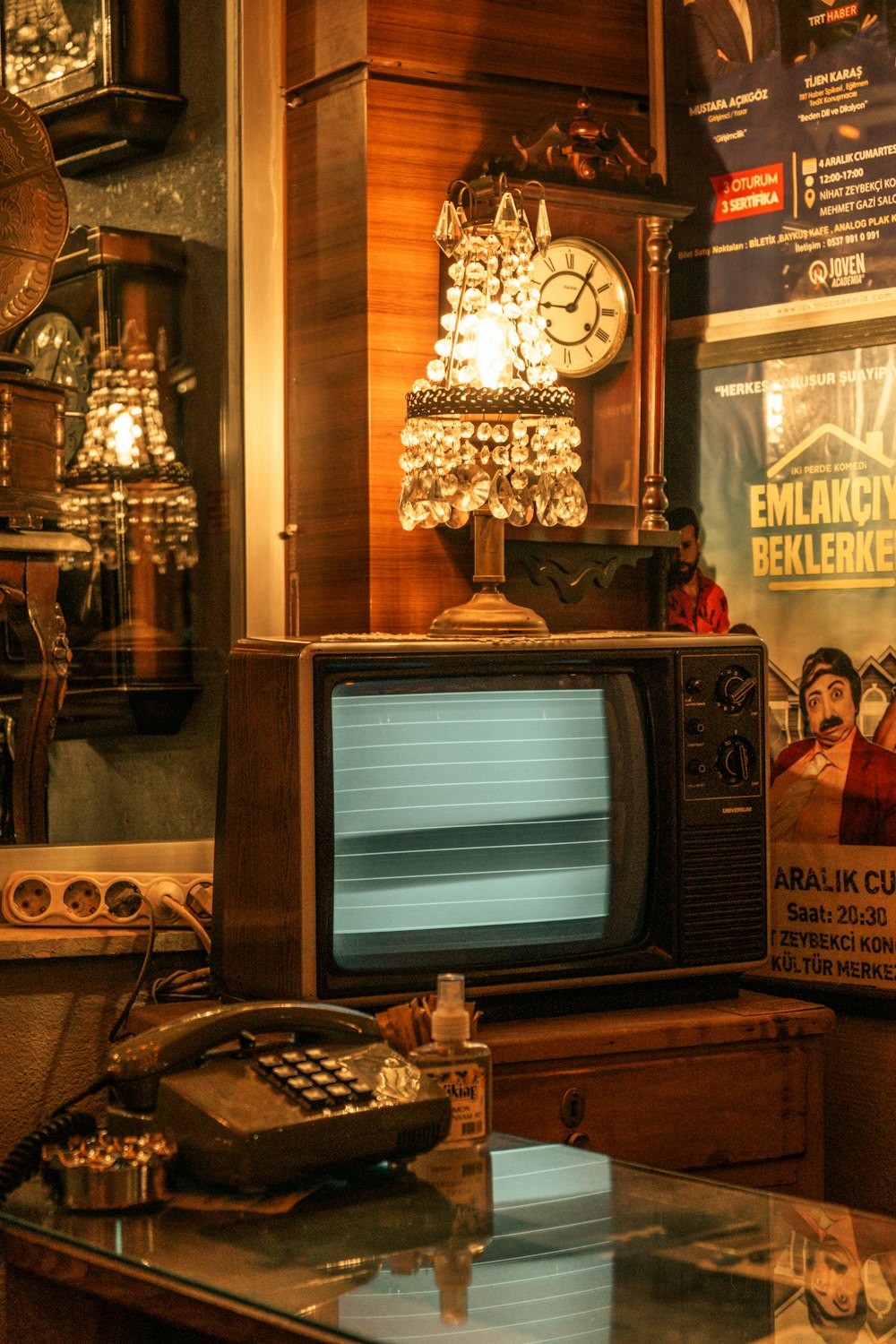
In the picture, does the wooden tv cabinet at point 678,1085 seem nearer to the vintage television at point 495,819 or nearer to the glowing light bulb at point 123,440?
the vintage television at point 495,819

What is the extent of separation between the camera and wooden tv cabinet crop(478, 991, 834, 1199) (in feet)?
5.31

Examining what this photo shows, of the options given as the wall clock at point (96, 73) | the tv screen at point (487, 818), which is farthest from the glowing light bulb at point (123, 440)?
the tv screen at point (487, 818)

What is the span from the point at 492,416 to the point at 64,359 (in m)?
0.84

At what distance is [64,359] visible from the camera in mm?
2428

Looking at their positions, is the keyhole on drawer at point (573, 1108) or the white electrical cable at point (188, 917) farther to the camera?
the white electrical cable at point (188, 917)

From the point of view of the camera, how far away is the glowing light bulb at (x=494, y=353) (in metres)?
1.92

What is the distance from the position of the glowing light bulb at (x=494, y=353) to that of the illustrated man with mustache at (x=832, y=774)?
0.57 m

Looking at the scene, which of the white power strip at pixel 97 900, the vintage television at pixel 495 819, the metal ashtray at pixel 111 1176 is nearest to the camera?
the metal ashtray at pixel 111 1176

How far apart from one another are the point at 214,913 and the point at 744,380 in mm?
1060

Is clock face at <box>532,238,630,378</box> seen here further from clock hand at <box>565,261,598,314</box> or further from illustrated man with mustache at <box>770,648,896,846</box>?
illustrated man with mustache at <box>770,648,896,846</box>

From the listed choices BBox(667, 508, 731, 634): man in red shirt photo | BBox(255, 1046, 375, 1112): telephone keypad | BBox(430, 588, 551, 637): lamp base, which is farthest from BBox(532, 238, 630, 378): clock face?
BBox(255, 1046, 375, 1112): telephone keypad

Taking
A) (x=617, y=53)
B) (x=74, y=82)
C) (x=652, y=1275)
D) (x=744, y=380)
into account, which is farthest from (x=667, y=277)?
(x=652, y=1275)

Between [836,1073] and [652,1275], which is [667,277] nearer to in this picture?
[836,1073]

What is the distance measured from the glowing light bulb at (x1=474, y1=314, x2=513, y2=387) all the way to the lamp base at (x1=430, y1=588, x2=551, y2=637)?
0.86 ft
